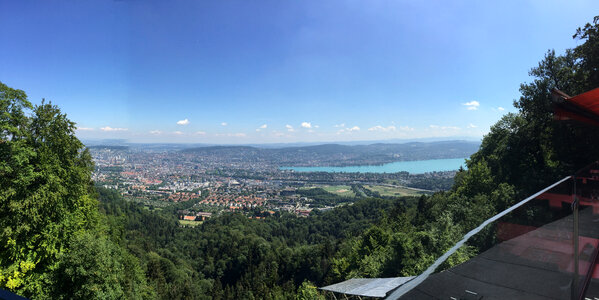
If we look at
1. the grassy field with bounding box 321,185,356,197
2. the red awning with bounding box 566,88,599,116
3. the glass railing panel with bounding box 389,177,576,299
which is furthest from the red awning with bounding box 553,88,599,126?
the grassy field with bounding box 321,185,356,197

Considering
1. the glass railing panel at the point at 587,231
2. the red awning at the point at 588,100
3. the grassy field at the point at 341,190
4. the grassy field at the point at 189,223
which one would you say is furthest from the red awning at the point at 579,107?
the grassy field at the point at 341,190

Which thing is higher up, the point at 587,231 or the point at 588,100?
the point at 588,100

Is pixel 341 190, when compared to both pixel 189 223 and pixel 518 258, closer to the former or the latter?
pixel 189 223

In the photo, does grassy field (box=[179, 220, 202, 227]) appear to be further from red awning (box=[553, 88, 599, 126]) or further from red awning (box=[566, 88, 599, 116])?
red awning (box=[566, 88, 599, 116])

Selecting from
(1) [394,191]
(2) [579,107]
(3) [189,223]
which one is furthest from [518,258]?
(1) [394,191]

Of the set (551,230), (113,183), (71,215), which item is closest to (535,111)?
(551,230)

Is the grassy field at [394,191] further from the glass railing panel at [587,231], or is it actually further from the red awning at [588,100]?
the glass railing panel at [587,231]

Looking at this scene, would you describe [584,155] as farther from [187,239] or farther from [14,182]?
[187,239]

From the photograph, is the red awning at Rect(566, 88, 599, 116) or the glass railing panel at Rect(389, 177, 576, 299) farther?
the red awning at Rect(566, 88, 599, 116)

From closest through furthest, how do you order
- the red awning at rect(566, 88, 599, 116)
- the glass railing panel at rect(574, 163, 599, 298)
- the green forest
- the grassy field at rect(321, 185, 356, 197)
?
the glass railing panel at rect(574, 163, 599, 298), the red awning at rect(566, 88, 599, 116), the green forest, the grassy field at rect(321, 185, 356, 197)
